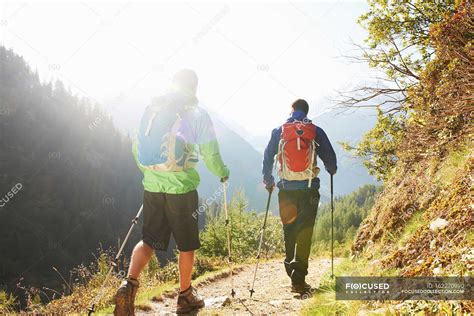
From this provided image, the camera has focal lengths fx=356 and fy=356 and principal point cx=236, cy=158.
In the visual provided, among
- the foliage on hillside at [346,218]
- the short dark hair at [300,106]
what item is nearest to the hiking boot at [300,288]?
the short dark hair at [300,106]

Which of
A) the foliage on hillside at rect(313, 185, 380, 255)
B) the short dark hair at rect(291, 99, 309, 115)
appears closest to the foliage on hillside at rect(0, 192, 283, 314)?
the short dark hair at rect(291, 99, 309, 115)

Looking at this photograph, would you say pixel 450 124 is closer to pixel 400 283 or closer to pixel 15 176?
pixel 400 283

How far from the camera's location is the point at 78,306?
5.57 metres

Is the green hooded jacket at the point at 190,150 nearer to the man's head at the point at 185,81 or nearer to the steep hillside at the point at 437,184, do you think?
the man's head at the point at 185,81

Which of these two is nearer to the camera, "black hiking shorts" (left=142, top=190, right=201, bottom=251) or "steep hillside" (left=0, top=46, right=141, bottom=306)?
"black hiking shorts" (left=142, top=190, right=201, bottom=251)

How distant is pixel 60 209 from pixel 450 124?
128m

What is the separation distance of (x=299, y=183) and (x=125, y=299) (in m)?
3.19

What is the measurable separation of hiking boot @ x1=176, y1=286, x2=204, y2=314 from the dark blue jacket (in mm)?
2304

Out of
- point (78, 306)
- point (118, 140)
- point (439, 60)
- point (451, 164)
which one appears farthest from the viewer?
point (118, 140)

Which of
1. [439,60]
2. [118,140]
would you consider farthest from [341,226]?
[118,140]

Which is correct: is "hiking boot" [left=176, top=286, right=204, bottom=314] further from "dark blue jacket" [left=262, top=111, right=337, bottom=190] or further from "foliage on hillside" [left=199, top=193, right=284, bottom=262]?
"foliage on hillside" [left=199, top=193, right=284, bottom=262]

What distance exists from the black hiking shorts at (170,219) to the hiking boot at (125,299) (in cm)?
51

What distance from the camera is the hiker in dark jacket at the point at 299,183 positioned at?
19.0ft

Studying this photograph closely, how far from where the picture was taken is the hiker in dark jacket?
19.0 feet
